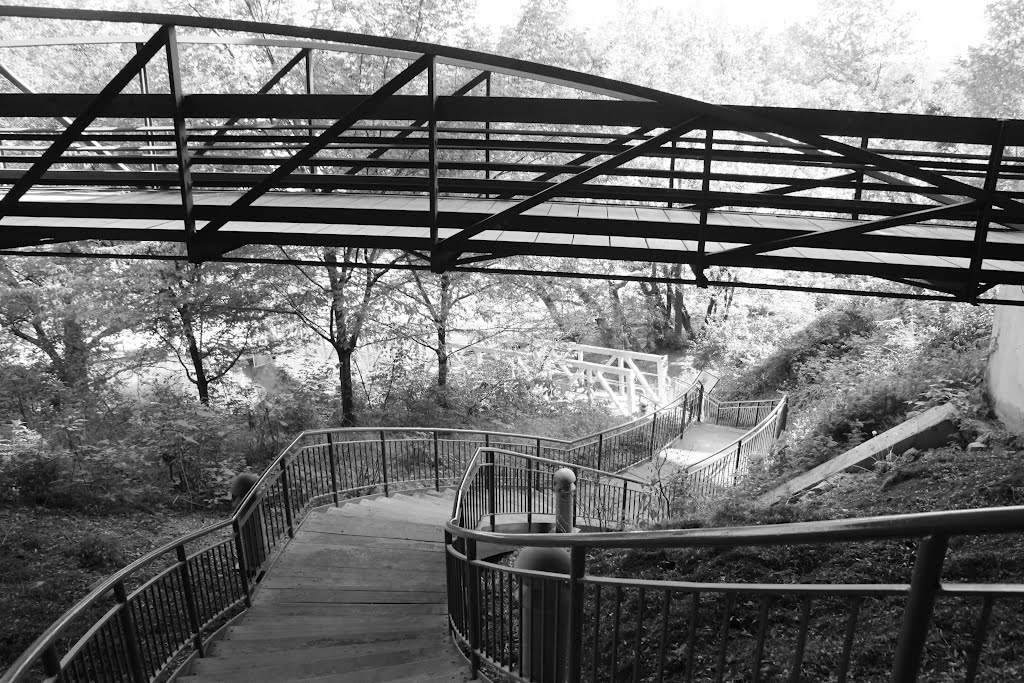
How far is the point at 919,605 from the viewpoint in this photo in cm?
156

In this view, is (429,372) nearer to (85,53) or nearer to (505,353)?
(505,353)

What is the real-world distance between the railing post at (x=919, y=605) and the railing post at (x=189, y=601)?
461cm

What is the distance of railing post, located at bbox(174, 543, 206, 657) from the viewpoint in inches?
186

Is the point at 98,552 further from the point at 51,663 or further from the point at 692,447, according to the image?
the point at 692,447

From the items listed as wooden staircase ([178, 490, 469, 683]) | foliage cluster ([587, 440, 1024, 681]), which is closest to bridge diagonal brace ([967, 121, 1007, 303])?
foliage cluster ([587, 440, 1024, 681])

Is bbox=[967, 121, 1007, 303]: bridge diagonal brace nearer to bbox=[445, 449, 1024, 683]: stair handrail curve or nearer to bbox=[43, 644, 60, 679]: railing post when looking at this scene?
bbox=[445, 449, 1024, 683]: stair handrail curve

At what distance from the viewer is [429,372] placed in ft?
52.5

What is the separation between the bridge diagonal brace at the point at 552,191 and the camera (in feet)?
14.0

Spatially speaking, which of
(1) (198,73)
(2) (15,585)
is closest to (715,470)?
(2) (15,585)

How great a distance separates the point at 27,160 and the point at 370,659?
17.9 ft

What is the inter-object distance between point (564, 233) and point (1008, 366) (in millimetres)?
7198

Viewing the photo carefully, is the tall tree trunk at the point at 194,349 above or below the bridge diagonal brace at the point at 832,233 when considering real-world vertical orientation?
below

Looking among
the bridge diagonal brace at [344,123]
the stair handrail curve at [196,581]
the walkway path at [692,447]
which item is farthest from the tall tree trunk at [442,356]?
the bridge diagonal brace at [344,123]

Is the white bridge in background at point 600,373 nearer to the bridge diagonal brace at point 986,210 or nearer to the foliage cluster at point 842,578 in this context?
the foliage cluster at point 842,578
